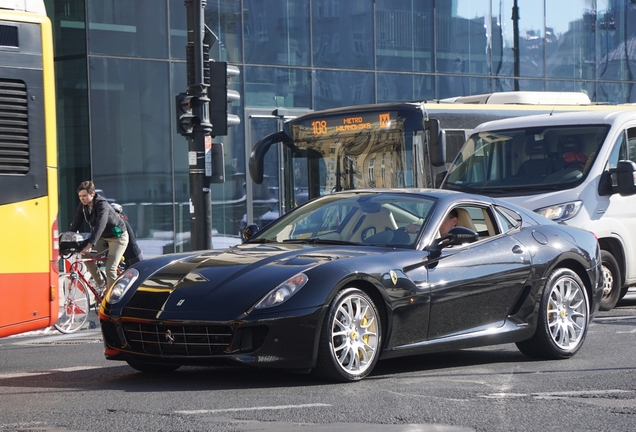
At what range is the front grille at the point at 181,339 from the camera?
7129mm

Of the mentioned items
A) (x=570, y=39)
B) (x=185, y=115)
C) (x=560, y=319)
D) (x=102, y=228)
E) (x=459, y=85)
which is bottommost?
(x=560, y=319)

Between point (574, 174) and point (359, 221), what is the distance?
5364 mm

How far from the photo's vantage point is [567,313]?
8961 mm

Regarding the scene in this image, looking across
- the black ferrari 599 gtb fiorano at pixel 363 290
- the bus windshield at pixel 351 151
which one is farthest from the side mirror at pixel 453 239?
the bus windshield at pixel 351 151

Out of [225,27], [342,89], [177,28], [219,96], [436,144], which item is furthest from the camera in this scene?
A: [342,89]

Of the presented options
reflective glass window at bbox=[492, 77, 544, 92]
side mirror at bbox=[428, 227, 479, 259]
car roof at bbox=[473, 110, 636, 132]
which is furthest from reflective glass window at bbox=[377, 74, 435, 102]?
side mirror at bbox=[428, 227, 479, 259]

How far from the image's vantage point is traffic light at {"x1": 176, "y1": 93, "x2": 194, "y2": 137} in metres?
14.9

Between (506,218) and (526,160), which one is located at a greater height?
(526,160)

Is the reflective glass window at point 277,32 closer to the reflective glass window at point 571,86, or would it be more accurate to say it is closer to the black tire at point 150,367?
the reflective glass window at point 571,86

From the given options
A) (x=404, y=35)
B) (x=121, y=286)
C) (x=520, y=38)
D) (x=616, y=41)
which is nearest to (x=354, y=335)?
(x=121, y=286)

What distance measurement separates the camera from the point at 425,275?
7.87 meters

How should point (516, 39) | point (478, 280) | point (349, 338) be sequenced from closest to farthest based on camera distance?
1. point (349, 338)
2. point (478, 280)
3. point (516, 39)

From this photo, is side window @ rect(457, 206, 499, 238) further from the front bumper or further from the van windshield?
the van windshield

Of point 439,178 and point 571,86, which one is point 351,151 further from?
point 571,86
